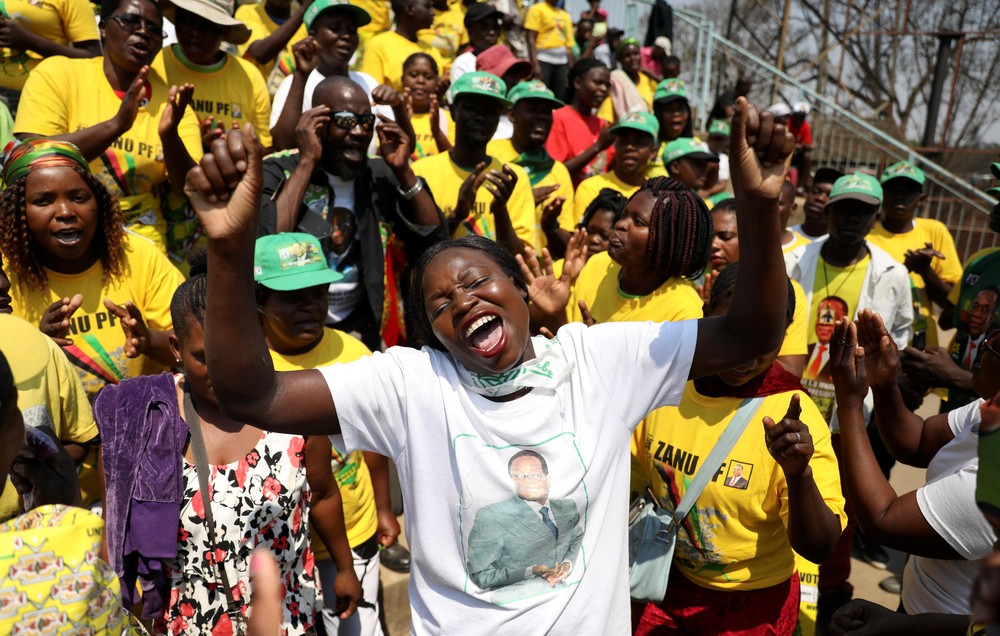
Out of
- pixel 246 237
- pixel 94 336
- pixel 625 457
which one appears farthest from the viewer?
pixel 94 336

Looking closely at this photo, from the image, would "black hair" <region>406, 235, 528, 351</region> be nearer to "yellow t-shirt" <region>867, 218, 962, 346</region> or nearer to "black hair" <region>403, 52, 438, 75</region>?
"yellow t-shirt" <region>867, 218, 962, 346</region>

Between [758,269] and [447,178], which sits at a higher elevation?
[758,269]

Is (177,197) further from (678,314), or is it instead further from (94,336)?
(678,314)

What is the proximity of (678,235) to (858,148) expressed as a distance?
34.6 ft

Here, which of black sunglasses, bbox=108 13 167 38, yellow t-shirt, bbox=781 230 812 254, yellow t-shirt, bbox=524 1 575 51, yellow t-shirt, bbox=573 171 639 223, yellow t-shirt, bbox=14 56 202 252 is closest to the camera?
yellow t-shirt, bbox=14 56 202 252

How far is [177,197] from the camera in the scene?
4273 millimetres

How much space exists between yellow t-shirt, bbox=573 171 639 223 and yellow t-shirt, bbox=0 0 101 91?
3377mm

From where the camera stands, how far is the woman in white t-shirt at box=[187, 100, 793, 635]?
1.81 metres

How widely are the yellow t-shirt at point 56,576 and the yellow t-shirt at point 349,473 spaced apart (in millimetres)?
1505

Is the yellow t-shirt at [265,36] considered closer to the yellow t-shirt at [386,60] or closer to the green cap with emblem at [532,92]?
the yellow t-shirt at [386,60]

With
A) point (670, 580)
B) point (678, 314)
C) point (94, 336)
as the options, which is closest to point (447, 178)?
point (678, 314)

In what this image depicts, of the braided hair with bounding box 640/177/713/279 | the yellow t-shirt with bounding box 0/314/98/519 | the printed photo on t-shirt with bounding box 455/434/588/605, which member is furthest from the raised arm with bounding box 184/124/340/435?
the braided hair with bounding box 640/177/713/279

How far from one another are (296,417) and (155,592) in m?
1.15

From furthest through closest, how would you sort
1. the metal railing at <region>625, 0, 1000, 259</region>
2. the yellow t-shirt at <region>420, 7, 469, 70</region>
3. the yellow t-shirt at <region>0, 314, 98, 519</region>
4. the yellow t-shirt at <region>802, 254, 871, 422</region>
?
the metal railing at <region>625, 0, 1000, 259</region> → the yellow t-shirt at <region>420, 7, 469, 70</region> → the yellow t-shirt at <region>802, 254, 871, 422</region> → the yellow t-shirt at <region>0, 314, 98, 519</region>
